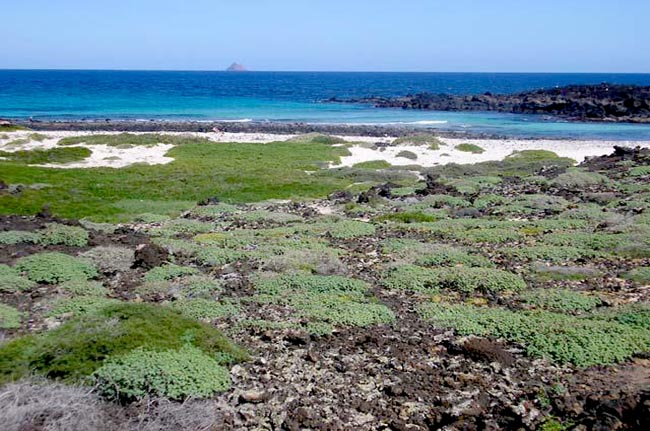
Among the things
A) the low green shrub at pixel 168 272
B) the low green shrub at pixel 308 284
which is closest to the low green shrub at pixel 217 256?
the low green shrub at pixel 168 272

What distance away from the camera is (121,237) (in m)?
17.2

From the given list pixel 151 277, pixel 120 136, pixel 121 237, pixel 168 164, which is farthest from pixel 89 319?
pixel 120 136

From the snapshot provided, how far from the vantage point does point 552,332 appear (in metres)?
9.89

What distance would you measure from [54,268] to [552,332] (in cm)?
1021

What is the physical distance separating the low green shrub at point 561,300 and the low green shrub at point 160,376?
6241 mm

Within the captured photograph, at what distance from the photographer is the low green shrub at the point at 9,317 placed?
10.4 m

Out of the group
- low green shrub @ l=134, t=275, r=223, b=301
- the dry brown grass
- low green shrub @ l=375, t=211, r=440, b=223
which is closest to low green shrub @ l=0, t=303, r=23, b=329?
low green shrub @ l=134, t=275, r=223, b=301

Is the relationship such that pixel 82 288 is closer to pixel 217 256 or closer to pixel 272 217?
pixel 217 256

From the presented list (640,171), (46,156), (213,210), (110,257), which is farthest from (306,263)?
(46,156)

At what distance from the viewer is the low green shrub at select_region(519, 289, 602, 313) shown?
11.3m

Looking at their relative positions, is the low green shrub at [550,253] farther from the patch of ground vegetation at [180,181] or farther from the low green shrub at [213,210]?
the patch of ground vegetation at [180,181]

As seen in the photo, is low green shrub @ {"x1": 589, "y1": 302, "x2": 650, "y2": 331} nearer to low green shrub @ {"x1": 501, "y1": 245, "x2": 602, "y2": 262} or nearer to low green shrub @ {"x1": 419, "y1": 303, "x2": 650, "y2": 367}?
low green shrub @ {"x1": 419, "y1": 303, "x2": 650, "y2": 367}

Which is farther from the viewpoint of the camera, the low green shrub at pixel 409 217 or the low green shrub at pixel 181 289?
the low green shrub at pixel 409 217

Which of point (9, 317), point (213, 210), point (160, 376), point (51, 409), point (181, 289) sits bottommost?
point (213, 210)
